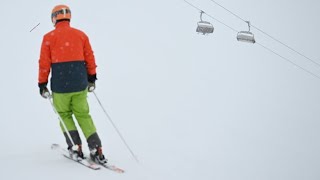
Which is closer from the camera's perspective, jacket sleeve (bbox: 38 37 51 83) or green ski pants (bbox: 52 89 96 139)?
jacket sleeve (bbox: 38 37 51 83)

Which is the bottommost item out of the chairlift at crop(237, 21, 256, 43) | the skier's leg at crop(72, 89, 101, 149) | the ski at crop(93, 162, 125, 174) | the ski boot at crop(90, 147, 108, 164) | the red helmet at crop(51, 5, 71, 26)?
the ski at crop(93, 162, 125, 174)

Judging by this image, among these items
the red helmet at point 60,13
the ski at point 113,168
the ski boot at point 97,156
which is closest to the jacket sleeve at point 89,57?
the red helmet at point 60,13

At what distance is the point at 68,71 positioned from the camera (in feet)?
18.8

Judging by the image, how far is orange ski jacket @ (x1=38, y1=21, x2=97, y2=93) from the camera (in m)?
5.68

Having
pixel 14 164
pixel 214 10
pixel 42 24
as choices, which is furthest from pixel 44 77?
pixel 214 10

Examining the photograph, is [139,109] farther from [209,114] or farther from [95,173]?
[95,173]

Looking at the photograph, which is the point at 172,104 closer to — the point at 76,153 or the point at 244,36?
the point at 244,36

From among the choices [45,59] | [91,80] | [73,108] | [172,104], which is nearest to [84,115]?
[73,108]

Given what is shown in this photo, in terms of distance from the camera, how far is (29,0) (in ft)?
209

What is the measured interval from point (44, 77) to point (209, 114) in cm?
1464

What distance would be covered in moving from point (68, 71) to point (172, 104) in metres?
15.5

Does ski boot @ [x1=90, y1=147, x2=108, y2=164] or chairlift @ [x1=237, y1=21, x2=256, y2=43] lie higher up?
chairlift @ [x1=237, y1=21, x2=256, y2=43]

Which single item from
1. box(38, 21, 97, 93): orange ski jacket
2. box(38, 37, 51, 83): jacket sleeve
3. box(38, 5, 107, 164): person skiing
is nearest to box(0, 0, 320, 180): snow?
box(38, 5, 107, 164): person skiing

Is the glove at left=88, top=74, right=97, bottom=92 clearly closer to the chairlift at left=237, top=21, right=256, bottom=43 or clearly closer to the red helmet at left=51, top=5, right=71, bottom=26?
the red helmet at left=51, top=5, right=71, bottom=26
